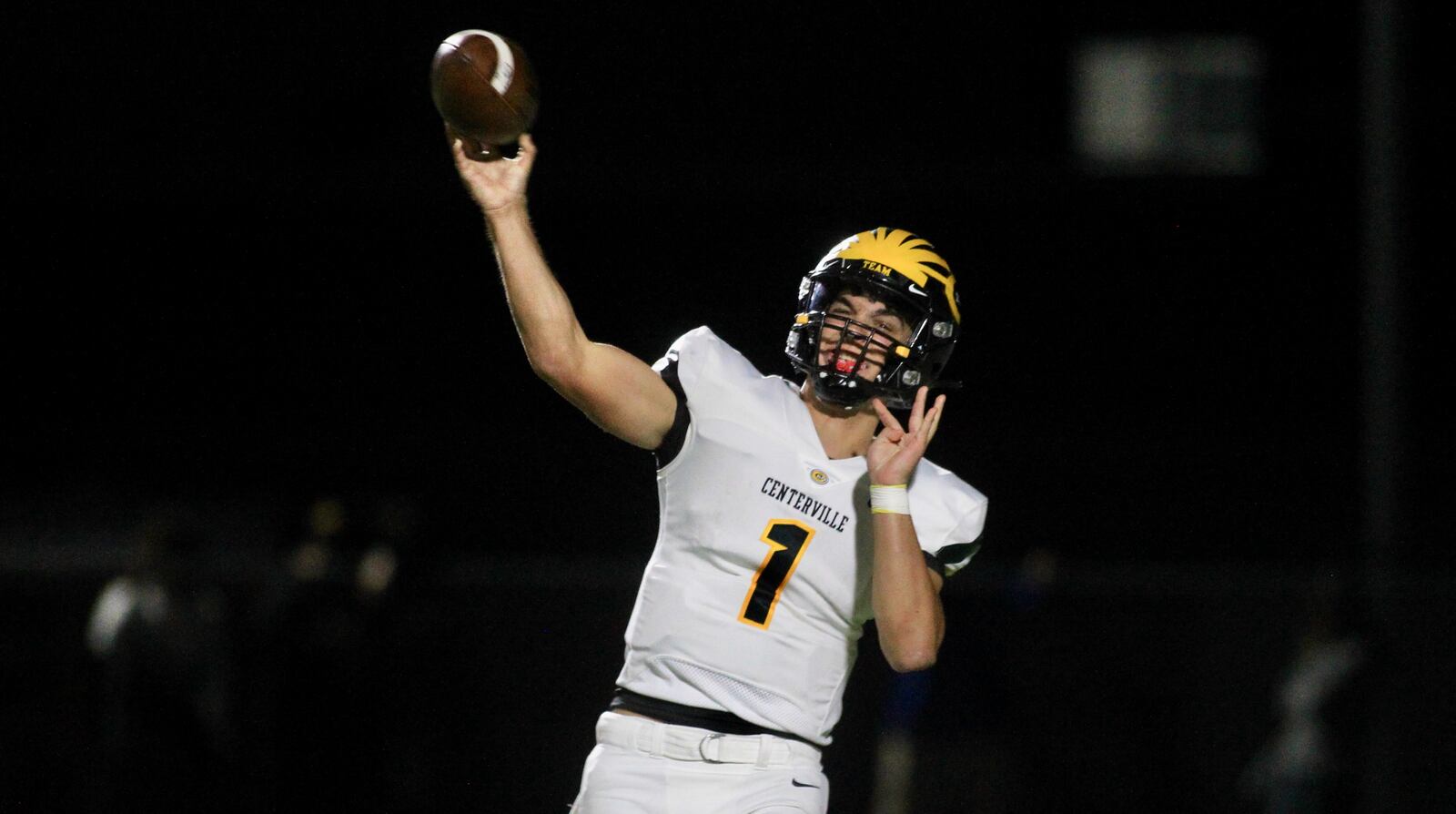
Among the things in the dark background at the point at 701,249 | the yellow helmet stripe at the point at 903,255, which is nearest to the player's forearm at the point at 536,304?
the yellow helmet stripe at the point at 903,255

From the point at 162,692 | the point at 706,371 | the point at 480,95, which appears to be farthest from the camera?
the point at 162,692

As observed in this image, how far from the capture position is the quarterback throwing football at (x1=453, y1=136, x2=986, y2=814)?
3207 mm

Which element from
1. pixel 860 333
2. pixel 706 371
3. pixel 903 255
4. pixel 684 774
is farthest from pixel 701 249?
pixel 684 774

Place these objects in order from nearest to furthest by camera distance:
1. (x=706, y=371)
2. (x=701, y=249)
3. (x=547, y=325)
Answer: (x=547, y=325), (x=706, y=371), (x=701, y=249)

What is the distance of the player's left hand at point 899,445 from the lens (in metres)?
3.32

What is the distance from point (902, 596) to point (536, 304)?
0.91 metres

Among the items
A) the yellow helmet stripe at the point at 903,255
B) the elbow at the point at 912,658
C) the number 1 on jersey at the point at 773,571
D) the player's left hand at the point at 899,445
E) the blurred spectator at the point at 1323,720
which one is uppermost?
the yellow helmet stripe at the point at 903,255

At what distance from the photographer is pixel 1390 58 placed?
9414 mm

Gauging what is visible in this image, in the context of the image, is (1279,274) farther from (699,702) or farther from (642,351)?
(699,702)

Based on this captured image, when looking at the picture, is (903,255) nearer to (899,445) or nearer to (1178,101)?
(899,445)

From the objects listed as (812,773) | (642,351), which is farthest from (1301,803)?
(642,351)

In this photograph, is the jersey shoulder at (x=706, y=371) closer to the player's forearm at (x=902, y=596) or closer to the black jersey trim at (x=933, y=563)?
the player's forearm at (x=902, y=596)

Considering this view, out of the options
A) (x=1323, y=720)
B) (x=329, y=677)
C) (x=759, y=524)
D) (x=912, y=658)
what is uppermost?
(x=759, y=524)

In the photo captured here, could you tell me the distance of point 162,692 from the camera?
7.12m
